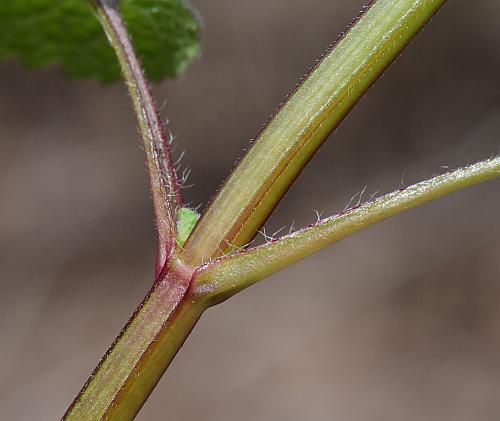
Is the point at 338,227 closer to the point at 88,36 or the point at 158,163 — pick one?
the point at 158,163

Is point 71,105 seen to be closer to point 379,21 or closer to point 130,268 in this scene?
point 130,268

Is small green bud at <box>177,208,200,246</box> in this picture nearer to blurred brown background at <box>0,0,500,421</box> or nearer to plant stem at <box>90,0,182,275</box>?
plant stem at <box>90,0,182,275</box>

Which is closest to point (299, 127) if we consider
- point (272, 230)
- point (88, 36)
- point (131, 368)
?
point (131, 368)

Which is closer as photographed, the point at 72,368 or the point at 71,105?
the point at 72,368

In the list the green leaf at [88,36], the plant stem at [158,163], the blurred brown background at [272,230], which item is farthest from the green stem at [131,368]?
the blurred brown background at [272,230]

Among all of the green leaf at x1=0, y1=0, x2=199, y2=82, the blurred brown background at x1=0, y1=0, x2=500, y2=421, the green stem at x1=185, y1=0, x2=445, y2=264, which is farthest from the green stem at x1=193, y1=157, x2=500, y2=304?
the blurred brown background at x1=0, y1=0, x2=500, y2=421

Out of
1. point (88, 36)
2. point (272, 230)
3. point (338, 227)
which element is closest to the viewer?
point (338, 227)

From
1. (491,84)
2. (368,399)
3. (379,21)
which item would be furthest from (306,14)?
(379,21)
